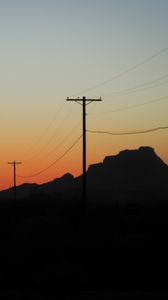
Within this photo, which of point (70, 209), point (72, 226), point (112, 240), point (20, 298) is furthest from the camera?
point (70, 209)

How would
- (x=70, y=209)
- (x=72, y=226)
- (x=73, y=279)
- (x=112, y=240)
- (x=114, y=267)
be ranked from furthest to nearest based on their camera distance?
(x=70, y=209) → (x=72, y=226) → (x=112, y=240) → (x=114, y=267) → (x=73, y=279)

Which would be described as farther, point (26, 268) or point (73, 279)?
point (26, 268)

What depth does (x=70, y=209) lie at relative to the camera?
73000 millimetres

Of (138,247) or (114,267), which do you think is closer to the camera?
(114,267)

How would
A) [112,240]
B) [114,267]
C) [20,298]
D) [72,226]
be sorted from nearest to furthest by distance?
[20,298] < [114,267] < [112,240] < [72,226]

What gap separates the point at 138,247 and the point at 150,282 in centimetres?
777

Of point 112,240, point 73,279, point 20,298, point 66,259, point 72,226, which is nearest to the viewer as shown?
point 20,298

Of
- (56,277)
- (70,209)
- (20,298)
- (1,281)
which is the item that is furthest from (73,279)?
(70,209)

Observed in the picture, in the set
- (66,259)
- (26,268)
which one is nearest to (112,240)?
(66,259)

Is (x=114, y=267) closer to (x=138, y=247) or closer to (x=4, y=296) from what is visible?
(x=138, y=247)

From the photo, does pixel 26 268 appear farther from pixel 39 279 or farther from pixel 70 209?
pixel 70 209

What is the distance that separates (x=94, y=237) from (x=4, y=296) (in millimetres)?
17626

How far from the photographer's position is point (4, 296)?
79.8 feet

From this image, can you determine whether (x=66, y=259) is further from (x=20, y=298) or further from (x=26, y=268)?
(x=20, y=298)
